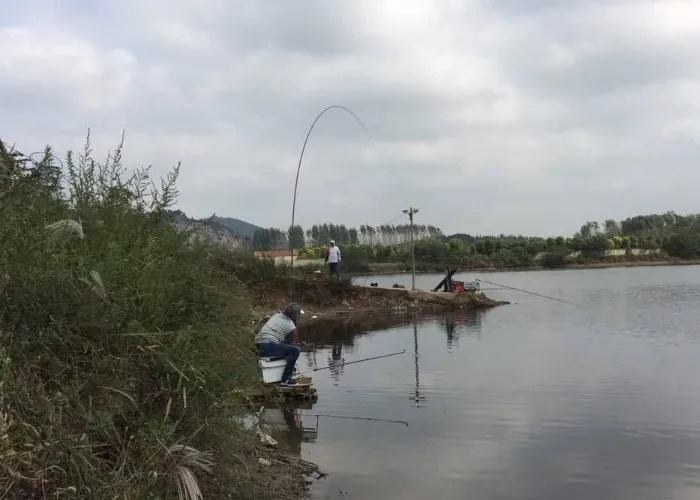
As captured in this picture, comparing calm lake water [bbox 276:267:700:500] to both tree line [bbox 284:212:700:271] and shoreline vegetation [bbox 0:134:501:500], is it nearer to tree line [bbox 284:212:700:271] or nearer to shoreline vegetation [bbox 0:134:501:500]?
shoreline vegetation [bbox 0:134:501:500]

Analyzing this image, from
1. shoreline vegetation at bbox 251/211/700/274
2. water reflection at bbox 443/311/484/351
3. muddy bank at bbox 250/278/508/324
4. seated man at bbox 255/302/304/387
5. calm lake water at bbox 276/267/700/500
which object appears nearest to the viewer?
calm lake water at bbox 276/267/700/500

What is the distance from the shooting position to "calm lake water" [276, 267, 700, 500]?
7.30 metres

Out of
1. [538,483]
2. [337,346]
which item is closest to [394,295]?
[337,346]

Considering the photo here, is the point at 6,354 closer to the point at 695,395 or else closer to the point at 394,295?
the point at 695,395

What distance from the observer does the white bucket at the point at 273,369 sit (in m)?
10.7

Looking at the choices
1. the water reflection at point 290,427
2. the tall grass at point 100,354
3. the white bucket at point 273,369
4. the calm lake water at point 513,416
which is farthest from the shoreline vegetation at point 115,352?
the white bucket at point 273,369

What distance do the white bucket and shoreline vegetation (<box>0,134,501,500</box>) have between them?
377 centimetres

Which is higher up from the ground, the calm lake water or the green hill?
the green hill

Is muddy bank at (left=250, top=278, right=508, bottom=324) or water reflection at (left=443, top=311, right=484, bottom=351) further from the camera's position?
muddy bank at (left=250, top=278, right=508, bottom=324)

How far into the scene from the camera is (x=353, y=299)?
1142 inches

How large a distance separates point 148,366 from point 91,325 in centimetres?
68

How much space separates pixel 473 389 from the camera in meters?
12.3

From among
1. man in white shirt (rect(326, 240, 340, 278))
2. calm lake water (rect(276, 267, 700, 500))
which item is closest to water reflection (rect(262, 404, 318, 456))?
calm lake water (rect(276, 267, 700, 500))

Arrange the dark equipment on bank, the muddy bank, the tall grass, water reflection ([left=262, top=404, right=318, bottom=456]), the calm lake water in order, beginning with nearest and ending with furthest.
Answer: the tall grass → the calm lake water → water reflection ([left=262, top=404, right=318, bottom=456]) → the muddy bank → the dark equipment on bank
